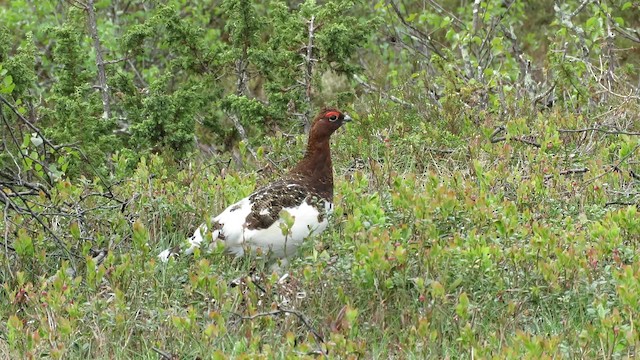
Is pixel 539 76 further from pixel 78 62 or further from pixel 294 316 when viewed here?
pixel 294 316

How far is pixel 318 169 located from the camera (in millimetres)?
6105

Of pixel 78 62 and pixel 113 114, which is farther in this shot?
pixel 113 114

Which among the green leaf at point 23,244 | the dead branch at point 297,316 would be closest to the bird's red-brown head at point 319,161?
the dead branch at point 297,316

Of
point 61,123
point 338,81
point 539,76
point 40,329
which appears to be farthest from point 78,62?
point 539,76

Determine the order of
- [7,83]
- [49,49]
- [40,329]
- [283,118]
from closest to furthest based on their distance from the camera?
[40,329] → [7,83] → [283,118] → [49,49]

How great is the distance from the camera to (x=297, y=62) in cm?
874

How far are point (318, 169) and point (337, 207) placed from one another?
27 centimetres

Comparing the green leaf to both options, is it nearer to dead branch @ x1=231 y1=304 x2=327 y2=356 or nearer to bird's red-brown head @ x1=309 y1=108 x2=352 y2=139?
dead branch @ x1=231 y1=304 x2=327 y2=356

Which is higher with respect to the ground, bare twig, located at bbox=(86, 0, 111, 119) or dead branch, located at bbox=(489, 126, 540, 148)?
bare twig, located at bbox=(86, 0, 111, 119)

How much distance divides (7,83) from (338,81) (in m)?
6.70

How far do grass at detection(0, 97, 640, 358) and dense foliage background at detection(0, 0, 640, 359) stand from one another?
2cm

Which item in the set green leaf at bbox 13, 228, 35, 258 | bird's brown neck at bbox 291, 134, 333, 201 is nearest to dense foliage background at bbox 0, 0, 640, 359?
green leaf at bbox 13, 228, 35, 258

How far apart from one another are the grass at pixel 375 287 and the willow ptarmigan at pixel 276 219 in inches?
4.2

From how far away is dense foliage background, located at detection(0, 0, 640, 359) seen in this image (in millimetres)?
4695
